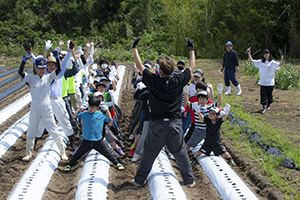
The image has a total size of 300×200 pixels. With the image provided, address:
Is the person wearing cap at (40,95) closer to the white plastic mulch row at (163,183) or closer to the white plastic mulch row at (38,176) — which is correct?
the white plastic mulch row at (38,176)

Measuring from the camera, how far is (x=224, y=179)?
5352mm

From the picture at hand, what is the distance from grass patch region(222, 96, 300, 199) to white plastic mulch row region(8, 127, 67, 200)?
3.25 meters

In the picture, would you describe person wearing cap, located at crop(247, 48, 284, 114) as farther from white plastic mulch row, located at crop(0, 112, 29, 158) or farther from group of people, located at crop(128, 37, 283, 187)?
white plastic mulch row, located at crop(0, 112, 29, 158)

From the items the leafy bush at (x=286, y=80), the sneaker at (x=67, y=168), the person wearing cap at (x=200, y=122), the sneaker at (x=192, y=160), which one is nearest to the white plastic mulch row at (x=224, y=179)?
the sneaker at (x=192, y=160)

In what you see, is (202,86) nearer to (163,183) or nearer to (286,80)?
(163,183)

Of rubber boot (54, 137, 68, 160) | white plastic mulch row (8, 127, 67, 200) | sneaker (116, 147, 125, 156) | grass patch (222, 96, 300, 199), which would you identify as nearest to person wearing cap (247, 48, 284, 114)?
grass patch (222, 96, 300, 199)

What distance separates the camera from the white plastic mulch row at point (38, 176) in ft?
16.1

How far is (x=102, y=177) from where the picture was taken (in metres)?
5.48

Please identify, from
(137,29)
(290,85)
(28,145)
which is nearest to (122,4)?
(137,29)

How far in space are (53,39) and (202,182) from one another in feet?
74.7

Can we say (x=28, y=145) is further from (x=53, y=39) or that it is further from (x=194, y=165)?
(x=53, y=39)

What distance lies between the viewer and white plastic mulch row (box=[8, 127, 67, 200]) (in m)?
4.92

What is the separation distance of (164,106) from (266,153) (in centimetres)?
255

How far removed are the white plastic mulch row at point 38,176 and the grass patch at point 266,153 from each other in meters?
3.25
